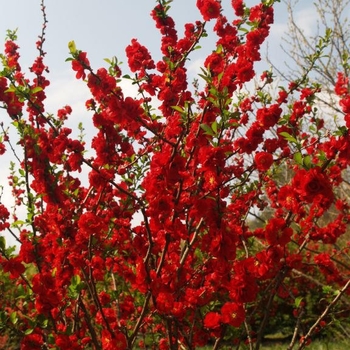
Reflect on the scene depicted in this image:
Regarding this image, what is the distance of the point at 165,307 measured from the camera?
2363mm

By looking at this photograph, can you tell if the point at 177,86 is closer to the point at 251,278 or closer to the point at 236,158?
the point at 251,278

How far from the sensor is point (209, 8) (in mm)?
3021

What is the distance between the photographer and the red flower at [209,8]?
9.82ft

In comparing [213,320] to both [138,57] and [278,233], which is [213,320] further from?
[138,57]

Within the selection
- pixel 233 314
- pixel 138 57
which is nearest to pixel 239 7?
pixel 138 57

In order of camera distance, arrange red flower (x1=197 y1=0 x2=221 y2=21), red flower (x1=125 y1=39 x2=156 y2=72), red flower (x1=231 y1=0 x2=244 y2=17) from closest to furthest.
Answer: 1. red flower (x1=197 y1=0 x2=221 y2=21)
2. red flower (x1=125 y1=39 x2=156 y2=72)
3. red flower (x1=231 y1=0 x2=244 y2=17)

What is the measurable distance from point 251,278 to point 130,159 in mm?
1599

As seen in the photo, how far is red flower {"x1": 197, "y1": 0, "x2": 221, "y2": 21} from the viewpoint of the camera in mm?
2994

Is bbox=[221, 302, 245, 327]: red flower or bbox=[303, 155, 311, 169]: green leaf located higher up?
bbox=[303, 155, 311, 169]: green leaf

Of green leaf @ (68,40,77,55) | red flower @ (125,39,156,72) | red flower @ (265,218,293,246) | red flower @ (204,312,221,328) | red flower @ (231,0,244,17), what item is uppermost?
red flower @ (231,0,244,17)

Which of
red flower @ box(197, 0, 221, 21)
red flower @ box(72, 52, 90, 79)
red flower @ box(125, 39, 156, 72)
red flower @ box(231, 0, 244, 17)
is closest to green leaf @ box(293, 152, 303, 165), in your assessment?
red flower @ box(72, 52, 90, 79)

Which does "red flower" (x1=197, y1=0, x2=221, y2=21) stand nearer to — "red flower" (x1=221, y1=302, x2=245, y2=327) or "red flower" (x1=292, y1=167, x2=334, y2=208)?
"red flower" (x1=292, y1=167, x2=334, y2=208)

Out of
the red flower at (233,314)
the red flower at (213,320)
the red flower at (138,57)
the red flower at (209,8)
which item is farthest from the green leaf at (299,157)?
the red flower at (138,57)

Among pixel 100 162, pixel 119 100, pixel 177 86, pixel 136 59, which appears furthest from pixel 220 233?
pixel 136 59
